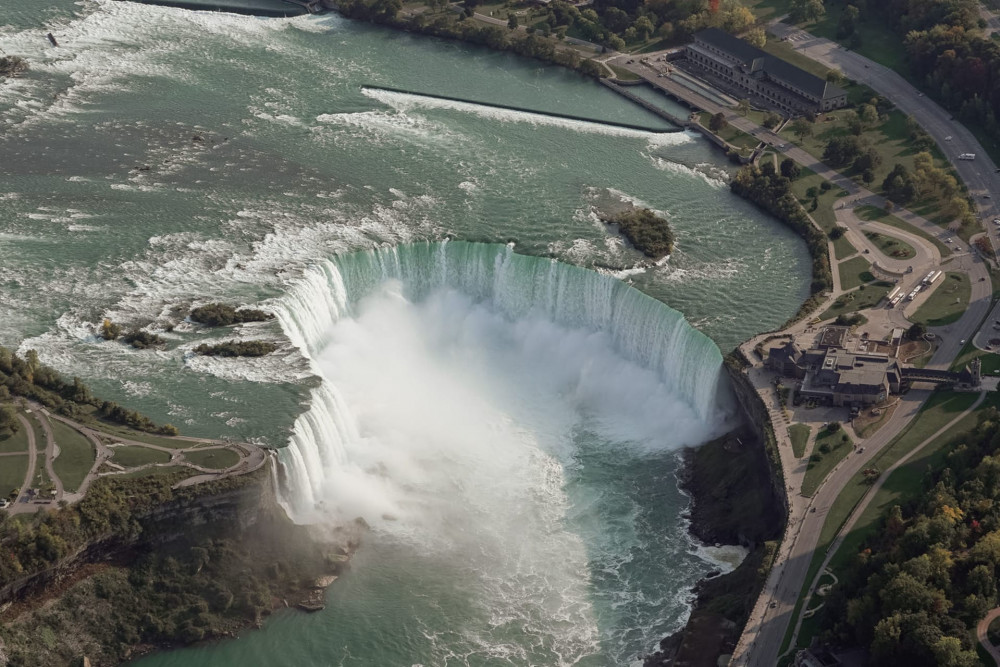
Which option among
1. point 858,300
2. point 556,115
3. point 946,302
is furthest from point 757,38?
point 946,302

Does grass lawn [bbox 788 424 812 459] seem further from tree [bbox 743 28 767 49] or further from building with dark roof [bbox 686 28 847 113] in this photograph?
tree [bbox 743 28 767 49]

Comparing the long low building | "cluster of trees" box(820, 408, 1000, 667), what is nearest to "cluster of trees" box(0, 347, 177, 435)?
the long low building

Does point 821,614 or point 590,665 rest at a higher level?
point 821,614

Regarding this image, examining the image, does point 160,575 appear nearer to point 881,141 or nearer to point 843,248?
point 843,248

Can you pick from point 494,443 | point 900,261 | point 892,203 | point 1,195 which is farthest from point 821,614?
point 1,195

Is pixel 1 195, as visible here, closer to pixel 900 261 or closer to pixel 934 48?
pixel 900 261

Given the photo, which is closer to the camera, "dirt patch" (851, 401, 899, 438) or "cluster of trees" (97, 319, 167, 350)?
"dirt patch" (851, 401, 899, 438)

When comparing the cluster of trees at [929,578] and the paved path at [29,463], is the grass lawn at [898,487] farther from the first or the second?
the paved path at [29,463]
